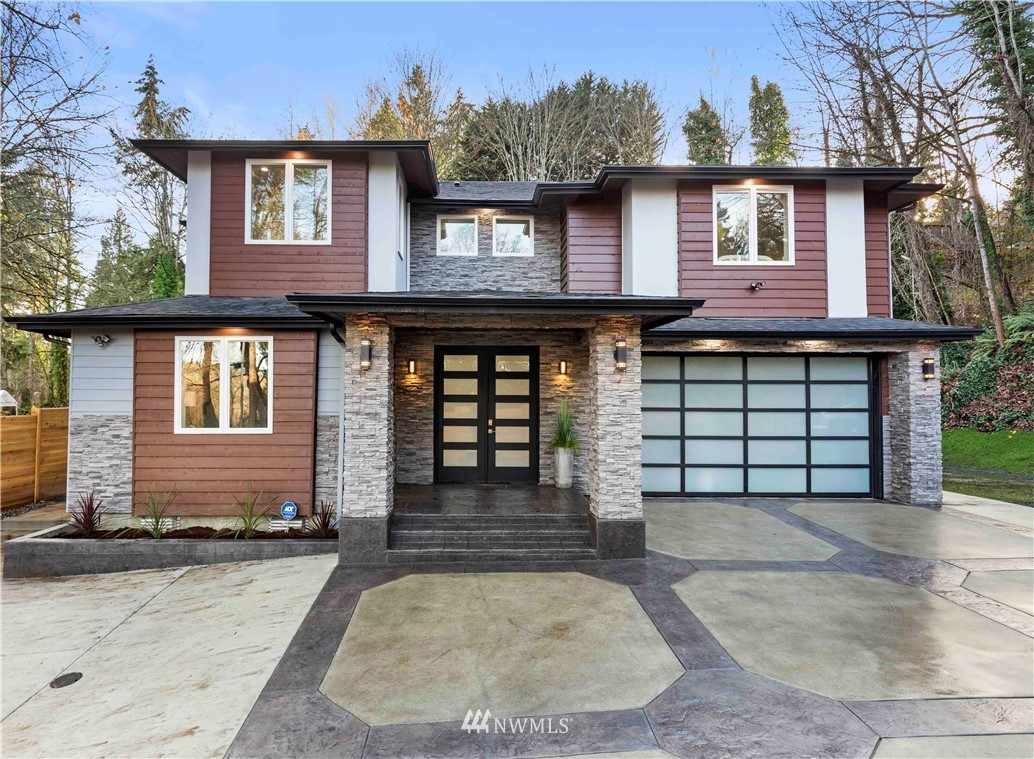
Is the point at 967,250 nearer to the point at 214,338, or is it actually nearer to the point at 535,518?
the point at 535,518

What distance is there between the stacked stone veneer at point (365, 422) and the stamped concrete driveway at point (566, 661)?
0.85 meters

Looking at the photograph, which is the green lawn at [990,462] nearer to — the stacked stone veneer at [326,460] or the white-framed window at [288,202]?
the stacked stone veneer at [326,460]

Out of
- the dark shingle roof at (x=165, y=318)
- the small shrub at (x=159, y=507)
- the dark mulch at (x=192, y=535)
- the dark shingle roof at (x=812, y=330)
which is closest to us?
the dark mulch at (x=192, y=535)

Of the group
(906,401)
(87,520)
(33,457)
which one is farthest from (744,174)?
(33,457)

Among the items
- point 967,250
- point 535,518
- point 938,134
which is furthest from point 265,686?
point 967,250

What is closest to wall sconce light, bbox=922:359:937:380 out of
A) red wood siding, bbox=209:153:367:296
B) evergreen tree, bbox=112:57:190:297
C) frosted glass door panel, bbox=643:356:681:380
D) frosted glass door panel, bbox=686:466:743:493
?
frosted glass door panel, bbox=686:466:743:493

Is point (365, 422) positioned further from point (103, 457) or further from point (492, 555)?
point (103, 457)

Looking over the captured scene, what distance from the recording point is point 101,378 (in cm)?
674

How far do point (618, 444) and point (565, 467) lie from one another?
2.46 metres

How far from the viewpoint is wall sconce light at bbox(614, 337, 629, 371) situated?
5414mm

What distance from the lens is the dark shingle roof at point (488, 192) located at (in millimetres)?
9180

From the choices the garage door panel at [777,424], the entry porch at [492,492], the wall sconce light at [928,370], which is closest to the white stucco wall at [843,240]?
the wall sconce light at [928,370]

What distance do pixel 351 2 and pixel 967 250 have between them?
19562 mm

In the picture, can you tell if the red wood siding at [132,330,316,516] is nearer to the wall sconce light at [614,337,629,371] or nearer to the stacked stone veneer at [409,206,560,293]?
the stacked stone veneer at [409,206,560,293]
